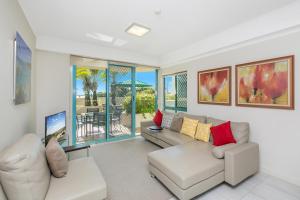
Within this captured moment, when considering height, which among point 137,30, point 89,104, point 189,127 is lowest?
point 189,127

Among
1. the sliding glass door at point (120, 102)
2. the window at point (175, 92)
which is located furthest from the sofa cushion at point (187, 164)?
the sliding glass door at point (120, 102)

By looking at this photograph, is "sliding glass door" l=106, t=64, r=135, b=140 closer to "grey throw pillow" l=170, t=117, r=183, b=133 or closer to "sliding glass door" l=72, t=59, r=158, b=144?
"sliding glass door" l=72, t=59, r=158, b=144

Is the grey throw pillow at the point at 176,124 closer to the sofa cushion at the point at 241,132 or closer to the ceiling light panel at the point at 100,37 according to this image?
the sofa cushion at the point at 241,132

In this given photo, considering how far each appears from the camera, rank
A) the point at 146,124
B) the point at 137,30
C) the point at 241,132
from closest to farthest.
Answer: the point at 241,132
the point at 137,30
the point at 146,124

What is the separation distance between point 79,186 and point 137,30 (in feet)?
8.79

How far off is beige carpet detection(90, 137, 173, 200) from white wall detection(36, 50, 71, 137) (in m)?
1.21

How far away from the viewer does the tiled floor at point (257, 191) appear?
1.89 metres

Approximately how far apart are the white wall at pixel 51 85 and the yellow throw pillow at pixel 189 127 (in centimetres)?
278

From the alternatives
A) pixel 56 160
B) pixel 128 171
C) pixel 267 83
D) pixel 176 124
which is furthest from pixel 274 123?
pixel 56 160

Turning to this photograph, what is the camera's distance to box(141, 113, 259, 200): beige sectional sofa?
5.86 ft

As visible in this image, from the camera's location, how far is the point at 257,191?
2008 mm

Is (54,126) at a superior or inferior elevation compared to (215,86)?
inferior

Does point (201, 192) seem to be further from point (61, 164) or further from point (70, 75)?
point (70, 75)

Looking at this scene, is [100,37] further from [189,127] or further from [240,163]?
[240,163]
